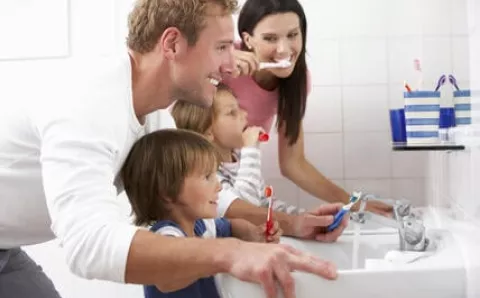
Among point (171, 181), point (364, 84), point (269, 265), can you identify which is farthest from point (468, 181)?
point (171, 181)

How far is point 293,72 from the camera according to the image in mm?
1501

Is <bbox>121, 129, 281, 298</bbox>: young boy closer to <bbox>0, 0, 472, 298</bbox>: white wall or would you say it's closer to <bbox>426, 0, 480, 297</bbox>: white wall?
<bbox>0, 0, 472, 298</bbox>: white wall

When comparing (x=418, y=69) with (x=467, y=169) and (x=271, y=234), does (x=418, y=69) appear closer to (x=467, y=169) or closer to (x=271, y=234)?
(x=467, y=169)

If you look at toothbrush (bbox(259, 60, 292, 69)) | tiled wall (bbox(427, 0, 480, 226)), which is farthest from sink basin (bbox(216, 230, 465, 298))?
toothbrush (bbox(259, 60, 292, 69))

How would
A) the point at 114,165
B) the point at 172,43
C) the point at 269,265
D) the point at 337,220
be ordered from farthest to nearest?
the point at 337,220 < the point at 172,43 < the point at 114,165 < the point at 269,265

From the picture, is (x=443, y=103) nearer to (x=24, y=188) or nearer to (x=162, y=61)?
(x=162, y=61)

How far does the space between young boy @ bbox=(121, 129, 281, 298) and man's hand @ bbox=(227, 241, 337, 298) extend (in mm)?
340

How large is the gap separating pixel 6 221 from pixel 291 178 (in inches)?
25.3

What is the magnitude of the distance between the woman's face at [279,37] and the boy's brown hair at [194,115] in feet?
0.44

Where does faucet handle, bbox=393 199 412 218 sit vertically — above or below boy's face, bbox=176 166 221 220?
below

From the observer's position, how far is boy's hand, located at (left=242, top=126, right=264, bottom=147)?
150 centimetres

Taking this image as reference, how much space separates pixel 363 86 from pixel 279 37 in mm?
231

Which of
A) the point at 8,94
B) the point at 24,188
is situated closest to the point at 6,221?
the point at 24,188

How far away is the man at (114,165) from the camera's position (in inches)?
37.5
